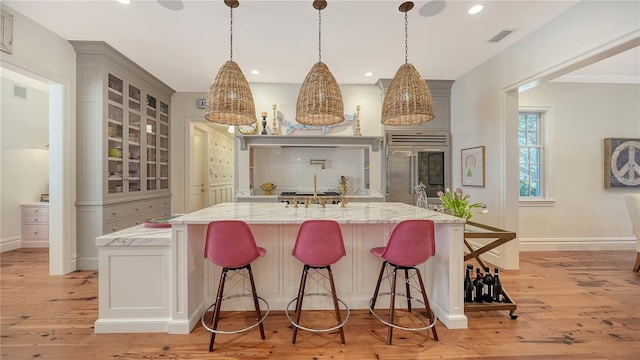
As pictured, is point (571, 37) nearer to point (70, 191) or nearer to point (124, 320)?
point (124, 320)

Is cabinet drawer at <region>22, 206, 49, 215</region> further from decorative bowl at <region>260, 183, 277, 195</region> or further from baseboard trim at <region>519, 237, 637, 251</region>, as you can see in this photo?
baseboard trim at <region>519, 237, 637, 251</region>

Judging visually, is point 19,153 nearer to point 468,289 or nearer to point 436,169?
point 468,289

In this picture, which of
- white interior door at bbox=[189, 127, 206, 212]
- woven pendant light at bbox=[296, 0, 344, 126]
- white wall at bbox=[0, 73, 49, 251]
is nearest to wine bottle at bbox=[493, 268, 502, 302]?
woven pendant light at bbox=[296, 0, 344, 126]

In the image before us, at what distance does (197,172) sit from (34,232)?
2.65 meters

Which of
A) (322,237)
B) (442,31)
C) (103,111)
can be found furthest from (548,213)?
(103,111)

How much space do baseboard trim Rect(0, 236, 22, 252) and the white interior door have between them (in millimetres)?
2574

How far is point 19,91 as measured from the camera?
4336mm

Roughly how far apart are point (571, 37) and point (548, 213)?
2.82m

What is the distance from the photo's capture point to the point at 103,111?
11.2 ft

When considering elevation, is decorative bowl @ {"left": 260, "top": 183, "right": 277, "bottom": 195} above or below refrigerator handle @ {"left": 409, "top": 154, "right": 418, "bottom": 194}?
below

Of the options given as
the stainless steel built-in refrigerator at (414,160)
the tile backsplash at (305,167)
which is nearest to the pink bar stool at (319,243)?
the stainless steel built-in refrigerator at (414,160)

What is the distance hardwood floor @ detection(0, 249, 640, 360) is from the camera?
5.97 feet

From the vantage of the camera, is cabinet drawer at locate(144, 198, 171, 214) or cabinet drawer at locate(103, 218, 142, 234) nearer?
cabinet drawer at locate(103, 218, 142, 234)

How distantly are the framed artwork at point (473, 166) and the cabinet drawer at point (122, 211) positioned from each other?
16.7ft
